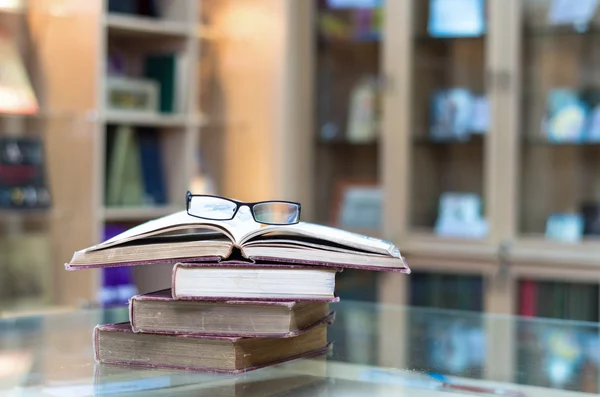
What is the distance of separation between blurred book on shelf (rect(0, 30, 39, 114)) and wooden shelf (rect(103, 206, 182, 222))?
0.45 meters

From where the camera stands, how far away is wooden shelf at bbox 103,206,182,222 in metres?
3.33

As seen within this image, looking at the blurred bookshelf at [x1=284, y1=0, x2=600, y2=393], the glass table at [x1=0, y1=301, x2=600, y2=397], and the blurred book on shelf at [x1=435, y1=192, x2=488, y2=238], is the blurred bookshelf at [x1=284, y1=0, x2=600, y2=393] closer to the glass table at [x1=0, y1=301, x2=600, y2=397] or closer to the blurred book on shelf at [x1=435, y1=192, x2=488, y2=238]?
the blurred book on shelf at [x1=435, y1=192, x2=488, y2=238]

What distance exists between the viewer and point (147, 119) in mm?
3447

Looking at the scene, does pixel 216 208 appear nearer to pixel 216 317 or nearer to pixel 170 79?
pixel 216 317

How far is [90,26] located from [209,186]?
2.92ft

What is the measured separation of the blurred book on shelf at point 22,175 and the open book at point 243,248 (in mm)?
2234

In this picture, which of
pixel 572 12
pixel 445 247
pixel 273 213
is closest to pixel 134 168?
pixel 445 247

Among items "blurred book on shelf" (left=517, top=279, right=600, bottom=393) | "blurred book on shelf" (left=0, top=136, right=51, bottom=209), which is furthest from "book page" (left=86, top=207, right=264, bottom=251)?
"blurred book on shelf" (left=0, top=136, right=51, bottom=209)

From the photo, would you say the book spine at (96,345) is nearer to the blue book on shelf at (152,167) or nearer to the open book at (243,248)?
the open book at (243,248)

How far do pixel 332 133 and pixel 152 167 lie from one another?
2.69ft

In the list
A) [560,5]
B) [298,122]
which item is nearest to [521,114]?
[560,5]

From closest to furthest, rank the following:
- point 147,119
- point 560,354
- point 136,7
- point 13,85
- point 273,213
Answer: point 273,213, point 560,354, point 13,85, point 147,119, point 136,7

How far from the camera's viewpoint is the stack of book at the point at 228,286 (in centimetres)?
98

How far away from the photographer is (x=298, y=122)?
3869mm
